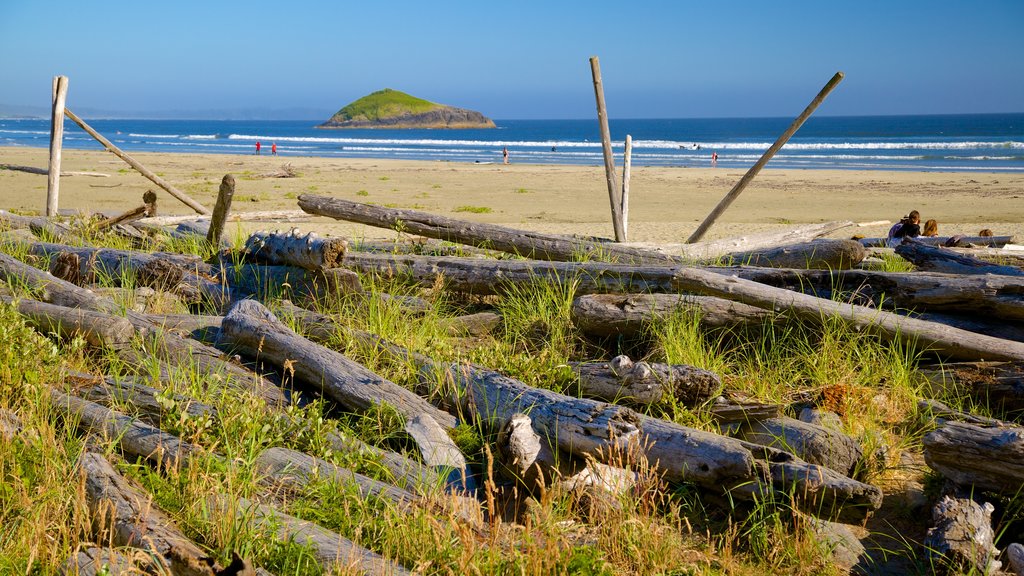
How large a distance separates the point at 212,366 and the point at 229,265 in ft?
7.37

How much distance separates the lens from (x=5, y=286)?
18.6 feet

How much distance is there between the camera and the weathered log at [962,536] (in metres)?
2.92

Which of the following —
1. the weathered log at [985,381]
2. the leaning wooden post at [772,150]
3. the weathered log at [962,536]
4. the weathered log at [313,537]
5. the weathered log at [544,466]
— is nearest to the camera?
the weathered log at [313,537]

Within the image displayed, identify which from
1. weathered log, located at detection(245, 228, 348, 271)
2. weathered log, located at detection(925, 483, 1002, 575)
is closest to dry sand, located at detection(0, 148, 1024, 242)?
weathered log, located at detection(245, 228, 348, 271)

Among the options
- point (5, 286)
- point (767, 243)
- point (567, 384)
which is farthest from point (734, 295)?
point (5, 286)

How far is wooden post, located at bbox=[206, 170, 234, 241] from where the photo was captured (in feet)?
22.0

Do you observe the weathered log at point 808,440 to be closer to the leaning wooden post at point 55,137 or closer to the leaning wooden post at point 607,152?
the leaning wooden post at point 607,152

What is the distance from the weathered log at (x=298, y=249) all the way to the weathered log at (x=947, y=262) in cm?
437

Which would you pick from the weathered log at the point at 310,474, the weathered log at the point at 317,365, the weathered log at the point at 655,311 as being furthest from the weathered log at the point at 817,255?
the weathered log at the point at 310,474

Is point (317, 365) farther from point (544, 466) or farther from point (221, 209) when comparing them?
point (221, 209)

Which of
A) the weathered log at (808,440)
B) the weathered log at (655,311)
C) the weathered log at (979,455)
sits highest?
the weathered log at (655,311)

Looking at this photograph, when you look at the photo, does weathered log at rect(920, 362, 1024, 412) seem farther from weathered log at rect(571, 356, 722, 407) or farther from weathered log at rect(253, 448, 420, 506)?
weathered log at rect(253, 448, 420, 506)

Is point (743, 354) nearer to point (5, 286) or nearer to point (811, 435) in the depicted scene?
point (811, 435)

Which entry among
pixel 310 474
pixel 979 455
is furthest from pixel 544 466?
pixel 979 455
